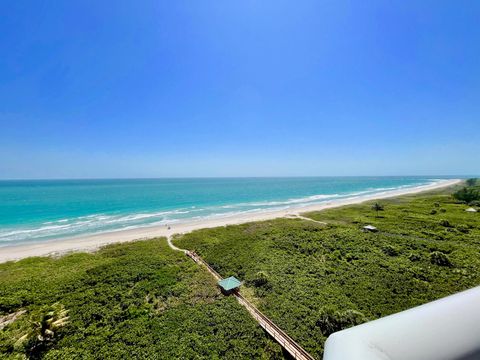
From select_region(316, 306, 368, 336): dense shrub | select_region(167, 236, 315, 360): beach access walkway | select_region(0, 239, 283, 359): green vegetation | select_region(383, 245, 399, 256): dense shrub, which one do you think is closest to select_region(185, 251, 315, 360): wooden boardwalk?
select_region(167, 236, 315, 360): beach access walkway

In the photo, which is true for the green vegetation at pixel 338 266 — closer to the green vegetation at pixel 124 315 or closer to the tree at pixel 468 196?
the green vegetation at pixel 124 315

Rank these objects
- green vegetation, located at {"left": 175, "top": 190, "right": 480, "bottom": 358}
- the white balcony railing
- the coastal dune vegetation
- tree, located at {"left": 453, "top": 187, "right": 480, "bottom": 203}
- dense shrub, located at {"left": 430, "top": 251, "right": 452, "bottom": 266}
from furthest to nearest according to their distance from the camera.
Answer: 1. tree, located at {"left": 453, "top": 187, "right": 480, "bottom": 203}
2. dense shrub, located at {"left": 430, "top": 251, "right": 452, "bottom": 266}
3. green vegetation, located at {"left": 175, "top": 190, "right": 480, "bottom": 358}
4. the coastal dune vegetation
5. the white balcony railing

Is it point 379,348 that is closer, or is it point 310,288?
point 379,348

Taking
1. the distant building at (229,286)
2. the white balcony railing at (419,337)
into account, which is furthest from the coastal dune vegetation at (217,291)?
the white balcony railing at (419,337)

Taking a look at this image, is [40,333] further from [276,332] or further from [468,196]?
[468,196]

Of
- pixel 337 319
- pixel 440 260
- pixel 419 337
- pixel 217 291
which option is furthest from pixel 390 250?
pixel 419 337

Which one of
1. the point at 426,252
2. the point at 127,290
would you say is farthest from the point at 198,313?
the point at 426,252

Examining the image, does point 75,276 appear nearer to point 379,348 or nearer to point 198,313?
point 198,313

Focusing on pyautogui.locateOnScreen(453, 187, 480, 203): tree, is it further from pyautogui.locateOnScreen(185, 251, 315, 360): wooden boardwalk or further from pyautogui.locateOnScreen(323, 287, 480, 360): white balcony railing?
pyautogui.locateOnScreen(323, 287, 480, 360): white balcony railing
